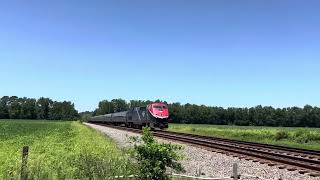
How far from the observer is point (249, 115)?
140500mm

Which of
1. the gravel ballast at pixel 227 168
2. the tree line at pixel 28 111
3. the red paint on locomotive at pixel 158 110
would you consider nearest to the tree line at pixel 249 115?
the tree line at pixel 28 111

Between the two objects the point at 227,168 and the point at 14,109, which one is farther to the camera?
the point at 14,109

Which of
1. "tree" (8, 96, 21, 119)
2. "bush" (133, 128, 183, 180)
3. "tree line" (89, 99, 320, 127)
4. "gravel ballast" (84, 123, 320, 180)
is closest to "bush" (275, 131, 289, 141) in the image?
"gravel ballast" (84, 123, 320, 180)

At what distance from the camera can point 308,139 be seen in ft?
119

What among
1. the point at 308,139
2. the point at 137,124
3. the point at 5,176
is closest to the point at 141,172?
the point at 5,176

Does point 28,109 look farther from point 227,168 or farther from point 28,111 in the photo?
point 227,168

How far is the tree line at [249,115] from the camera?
4943 inches

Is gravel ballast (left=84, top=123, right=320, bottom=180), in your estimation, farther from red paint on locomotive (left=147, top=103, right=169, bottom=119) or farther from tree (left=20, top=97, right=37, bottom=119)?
tree (left=20, top=97, right=37, bottom=119)

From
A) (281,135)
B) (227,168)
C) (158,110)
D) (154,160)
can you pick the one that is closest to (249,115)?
(158,110)

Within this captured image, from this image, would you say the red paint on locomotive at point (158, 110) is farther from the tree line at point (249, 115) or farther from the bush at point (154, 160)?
the tree line at point (249, 115)

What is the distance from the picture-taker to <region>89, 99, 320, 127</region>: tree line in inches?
4943

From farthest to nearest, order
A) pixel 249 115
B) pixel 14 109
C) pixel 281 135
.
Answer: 1. pixel 14 109
2. pixel 249 115
3. pixel 281 135

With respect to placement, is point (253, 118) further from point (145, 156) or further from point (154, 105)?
point (145, 156)

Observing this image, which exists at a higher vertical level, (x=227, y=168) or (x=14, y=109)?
(x=14, y=109)
